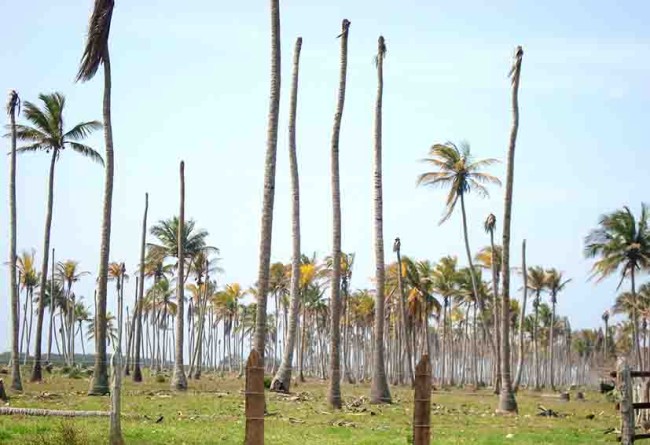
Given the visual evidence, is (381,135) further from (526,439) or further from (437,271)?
(437,271)

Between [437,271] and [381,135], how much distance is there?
4233 cm

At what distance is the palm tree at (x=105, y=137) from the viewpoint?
3170 centimetres

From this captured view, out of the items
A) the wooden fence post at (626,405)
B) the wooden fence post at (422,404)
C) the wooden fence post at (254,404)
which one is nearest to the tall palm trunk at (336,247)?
the wooden fence post at (626,405)

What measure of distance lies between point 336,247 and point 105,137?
384 inches

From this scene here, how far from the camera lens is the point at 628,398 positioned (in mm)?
18031

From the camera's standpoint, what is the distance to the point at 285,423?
23.8 meters

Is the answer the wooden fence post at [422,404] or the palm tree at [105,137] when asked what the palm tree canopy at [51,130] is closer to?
the palm tree at [105,137]

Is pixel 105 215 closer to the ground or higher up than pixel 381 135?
closer to the ground

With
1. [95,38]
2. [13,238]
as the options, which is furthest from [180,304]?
[95,38]

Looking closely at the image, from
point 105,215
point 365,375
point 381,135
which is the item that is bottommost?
point 365,375

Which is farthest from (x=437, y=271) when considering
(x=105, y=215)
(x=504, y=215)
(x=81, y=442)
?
(x=81, y=442)

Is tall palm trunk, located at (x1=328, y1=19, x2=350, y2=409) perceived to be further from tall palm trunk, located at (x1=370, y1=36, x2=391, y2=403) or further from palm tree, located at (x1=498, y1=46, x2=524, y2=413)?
palm tree, located at (x1=498, y1=46, x2=524, y2=413)

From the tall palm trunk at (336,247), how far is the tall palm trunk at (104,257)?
832 centimetres

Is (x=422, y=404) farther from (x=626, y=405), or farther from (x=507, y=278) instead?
(x=507, y=278)
